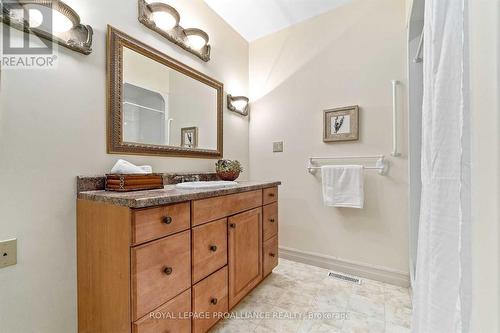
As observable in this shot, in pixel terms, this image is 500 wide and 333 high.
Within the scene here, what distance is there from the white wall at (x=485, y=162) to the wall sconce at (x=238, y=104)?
203 centimetres

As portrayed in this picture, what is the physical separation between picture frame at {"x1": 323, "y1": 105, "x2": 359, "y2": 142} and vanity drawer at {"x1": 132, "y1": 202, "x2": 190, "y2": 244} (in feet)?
4.98

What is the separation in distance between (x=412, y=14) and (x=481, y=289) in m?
1.79

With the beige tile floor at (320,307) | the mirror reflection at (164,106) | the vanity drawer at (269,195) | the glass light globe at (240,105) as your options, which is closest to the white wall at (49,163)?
the mirror reflection at (164,106)

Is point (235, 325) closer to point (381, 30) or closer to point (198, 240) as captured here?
point (198, 240)

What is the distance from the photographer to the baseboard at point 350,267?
1.83m

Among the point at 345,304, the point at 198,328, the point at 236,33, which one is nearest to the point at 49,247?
the point at 198,328

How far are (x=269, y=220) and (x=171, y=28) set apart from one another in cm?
167

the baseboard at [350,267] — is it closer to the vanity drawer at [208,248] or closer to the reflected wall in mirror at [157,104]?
the vanity drawer at [208,248]

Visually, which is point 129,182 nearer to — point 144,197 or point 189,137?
point 144,197

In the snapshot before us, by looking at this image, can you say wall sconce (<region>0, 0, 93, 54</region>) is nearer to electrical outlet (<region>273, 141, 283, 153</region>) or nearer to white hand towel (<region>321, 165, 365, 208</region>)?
electrical outlet (<region>273, 141, 283, 153</region>)

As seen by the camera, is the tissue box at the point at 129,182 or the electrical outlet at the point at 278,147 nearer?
the tissue box at the point at 129,182

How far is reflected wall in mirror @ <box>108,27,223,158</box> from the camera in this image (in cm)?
135

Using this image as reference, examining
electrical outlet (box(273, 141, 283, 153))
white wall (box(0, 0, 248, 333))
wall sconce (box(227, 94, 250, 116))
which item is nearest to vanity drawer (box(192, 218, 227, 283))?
white wall (box(0, 0, 248, 333))

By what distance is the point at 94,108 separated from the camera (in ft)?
4.13
